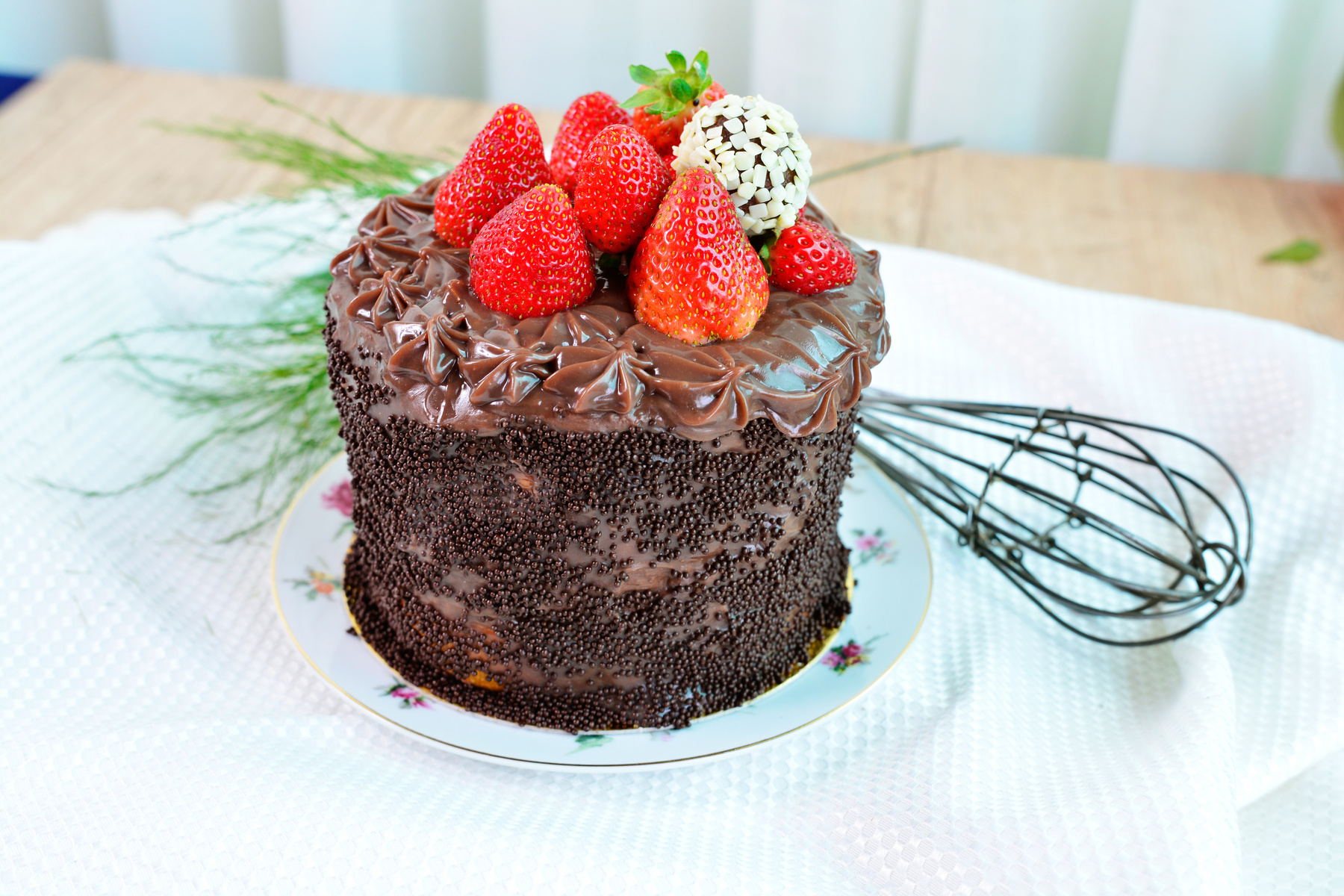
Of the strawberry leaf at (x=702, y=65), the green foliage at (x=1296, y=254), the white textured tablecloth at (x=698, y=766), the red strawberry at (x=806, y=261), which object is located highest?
the strawberry leaf at (x=702, y=65)

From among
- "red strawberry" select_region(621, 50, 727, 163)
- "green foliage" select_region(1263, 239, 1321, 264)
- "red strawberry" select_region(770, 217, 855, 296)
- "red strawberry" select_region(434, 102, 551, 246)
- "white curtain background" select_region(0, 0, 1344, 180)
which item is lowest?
"green foliage" select_region(1263, 239, 1321, 264)

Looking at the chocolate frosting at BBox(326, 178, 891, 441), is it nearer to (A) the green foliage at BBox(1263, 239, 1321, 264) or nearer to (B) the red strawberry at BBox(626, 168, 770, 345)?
(B) the red strawberry at BBox(626, 168, 770, 345)

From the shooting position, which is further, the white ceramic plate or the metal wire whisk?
the metal wire whisk

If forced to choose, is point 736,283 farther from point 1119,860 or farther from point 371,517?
point 1119,860

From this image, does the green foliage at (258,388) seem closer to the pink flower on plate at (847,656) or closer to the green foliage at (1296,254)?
the pink flower on plate at (847,656)

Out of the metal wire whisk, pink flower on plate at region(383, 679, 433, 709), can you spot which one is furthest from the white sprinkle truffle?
pink flower on plate at region(383, 679, 433, 709)

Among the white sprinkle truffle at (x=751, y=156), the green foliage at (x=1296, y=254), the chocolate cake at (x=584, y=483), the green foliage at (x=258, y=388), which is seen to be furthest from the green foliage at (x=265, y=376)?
the green foliage at (x=1296, y=254)

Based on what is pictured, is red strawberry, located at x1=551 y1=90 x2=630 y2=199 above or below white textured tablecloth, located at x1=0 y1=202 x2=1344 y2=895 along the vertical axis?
above
